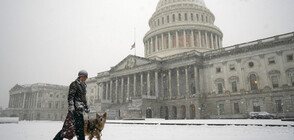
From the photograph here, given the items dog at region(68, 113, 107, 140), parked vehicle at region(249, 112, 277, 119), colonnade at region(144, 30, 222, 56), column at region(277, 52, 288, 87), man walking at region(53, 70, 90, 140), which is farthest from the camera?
colonnade at region(144, 30, 222, 56)

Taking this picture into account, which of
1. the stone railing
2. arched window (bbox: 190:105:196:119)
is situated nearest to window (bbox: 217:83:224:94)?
the stone railing

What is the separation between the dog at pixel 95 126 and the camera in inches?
280

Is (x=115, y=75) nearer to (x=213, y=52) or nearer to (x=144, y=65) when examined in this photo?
(x=144, y=65)

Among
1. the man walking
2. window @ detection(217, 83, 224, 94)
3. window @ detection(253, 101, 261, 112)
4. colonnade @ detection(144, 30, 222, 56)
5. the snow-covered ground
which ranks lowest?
the snow-covered ground

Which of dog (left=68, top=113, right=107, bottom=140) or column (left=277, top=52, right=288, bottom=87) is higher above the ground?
column (left=277, top=52, right=288, bottom=87)

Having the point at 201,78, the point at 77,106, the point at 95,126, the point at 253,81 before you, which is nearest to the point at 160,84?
the point at 201,78

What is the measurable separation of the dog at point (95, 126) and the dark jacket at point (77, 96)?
99 centimetres

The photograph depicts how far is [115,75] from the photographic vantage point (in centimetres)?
5762

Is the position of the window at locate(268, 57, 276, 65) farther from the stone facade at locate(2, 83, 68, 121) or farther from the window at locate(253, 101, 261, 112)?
the stone facade at locate(2, 83, 68, 121)

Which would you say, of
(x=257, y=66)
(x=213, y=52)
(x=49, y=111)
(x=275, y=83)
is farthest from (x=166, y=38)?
(x=49, y=111)

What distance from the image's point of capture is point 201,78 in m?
46.2

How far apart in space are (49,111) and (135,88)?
47823 mm

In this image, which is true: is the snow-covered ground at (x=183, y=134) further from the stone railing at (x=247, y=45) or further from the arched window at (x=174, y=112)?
the arched window at (x=174, y=112)

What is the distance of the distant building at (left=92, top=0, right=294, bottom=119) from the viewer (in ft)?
124
